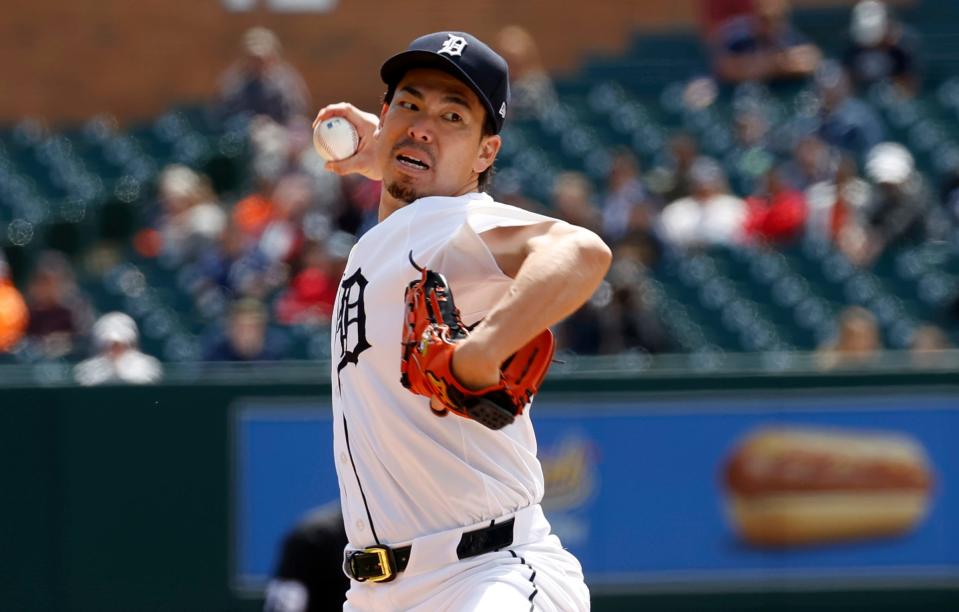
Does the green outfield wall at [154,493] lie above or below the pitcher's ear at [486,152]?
below

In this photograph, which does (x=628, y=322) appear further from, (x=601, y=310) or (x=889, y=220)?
(x=889, y=220)

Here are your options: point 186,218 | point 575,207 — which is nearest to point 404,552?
point 575,207

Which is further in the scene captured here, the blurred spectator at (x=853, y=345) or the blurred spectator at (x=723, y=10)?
the blurred spectator at (x=723, y=10)

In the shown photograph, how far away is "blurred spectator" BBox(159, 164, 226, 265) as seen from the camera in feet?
40.1

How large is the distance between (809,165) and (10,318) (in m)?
5.37

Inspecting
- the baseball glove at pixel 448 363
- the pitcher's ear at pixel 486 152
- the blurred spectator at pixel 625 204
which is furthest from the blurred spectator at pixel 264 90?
the baseball glove at pixel 448 363

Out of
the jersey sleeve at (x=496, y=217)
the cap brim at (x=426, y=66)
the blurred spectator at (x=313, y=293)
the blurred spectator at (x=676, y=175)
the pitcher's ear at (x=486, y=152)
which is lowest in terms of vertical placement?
the blurred spectator at (x=313, y=293)

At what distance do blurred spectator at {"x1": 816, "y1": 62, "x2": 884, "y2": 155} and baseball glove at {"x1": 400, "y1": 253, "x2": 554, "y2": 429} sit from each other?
916 centimetres

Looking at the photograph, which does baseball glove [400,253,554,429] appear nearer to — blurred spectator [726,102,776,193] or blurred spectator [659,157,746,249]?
blurred spectator [659,157,746,249]

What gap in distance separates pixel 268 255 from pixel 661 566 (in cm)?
389

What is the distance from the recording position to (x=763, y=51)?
45.9 feet

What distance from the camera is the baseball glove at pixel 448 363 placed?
2.91 metres

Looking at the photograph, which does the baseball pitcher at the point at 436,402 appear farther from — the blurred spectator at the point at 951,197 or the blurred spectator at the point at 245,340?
the blurred spectator at the point at 951,197

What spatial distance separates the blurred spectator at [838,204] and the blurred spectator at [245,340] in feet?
12.1
